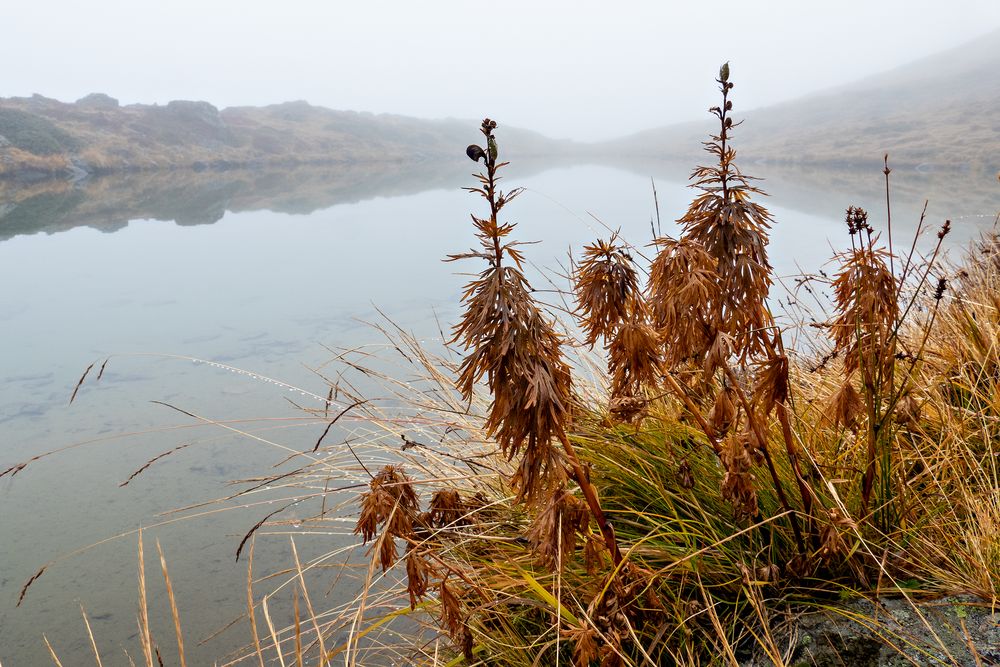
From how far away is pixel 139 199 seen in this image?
22344 mm

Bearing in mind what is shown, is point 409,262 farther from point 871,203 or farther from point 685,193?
point 685,193

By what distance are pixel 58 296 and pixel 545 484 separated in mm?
10401

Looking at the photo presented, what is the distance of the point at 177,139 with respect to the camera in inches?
1950

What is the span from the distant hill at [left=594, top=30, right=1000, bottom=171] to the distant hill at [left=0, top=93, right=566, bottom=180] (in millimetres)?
30958

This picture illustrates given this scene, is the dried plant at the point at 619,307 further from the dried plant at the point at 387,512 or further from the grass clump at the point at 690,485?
the dried plant at the point at 387,512

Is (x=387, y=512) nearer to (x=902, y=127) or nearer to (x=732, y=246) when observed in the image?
(x=732, y=246)

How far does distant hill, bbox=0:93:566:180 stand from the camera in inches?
1353

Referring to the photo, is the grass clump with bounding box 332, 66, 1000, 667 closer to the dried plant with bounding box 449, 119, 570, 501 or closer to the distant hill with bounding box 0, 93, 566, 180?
the dried plant with bounding box 449, 119, 570, 501

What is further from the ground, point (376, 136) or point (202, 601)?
point (376, 136)

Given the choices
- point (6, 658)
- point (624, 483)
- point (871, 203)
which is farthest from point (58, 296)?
point (871, 203)

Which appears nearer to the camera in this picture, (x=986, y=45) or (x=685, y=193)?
(x=685, y=193)

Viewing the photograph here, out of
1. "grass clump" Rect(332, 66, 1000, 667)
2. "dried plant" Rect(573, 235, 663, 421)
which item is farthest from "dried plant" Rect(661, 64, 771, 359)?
"dried plant" Rect(573, 235, 663, 421)

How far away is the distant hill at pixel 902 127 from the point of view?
3403cm

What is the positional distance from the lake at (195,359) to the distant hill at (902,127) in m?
3.07
